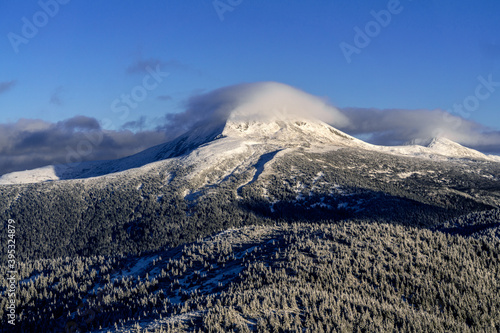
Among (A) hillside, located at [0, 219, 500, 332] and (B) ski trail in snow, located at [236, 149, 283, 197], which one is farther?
(B) ski trail in snow, located at [236, 149, 283, 197]

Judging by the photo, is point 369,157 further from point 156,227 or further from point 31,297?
point 31,297

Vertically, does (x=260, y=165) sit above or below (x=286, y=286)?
above

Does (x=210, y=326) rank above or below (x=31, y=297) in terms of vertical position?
above

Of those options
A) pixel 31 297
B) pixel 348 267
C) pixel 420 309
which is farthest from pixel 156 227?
pixel 420 309

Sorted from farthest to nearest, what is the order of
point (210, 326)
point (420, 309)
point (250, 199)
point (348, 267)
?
point (250, 199)
point (348, 267)
point (420, 309)
point (210, 326)

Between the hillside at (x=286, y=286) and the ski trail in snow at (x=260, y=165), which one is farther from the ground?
the ski trail in snow at (x=260, y=165)

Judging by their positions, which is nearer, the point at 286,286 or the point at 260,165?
the point at 286,286

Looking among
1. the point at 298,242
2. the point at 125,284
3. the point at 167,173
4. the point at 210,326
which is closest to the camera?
the point at 210,326

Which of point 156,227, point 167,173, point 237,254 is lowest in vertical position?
point 156,227

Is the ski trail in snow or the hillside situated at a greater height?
the ski trail in snow

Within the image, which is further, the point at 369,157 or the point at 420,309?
the point at 369,157

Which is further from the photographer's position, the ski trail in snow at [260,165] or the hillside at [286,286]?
the ski trail in snow at [260,165]
